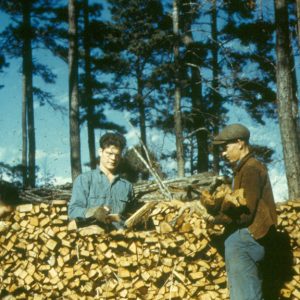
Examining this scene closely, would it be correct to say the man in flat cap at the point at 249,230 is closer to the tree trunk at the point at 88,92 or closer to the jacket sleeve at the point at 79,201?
the jacket sleeve at the point at 79,201

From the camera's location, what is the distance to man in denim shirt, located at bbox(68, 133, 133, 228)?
489cm

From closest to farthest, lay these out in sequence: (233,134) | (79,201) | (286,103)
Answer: (233,134), (79,201), (286,103)

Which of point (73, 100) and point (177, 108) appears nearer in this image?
point (73, 100)

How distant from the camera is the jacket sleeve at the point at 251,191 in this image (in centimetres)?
412

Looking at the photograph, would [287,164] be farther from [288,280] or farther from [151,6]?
[151,6]

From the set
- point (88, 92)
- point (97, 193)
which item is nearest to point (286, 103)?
point (97, 193)

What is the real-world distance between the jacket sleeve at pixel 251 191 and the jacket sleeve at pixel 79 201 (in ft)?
5.79

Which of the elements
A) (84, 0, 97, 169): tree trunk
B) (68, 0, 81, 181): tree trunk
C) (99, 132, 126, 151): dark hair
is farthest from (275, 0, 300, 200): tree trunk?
(84, 0, 97, 169): tree trunk

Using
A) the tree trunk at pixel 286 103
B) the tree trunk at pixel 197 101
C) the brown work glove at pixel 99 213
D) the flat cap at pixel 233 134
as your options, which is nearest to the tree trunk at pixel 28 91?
the tree trunk at pixel 197 101

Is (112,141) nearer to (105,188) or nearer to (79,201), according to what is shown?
(105,188)

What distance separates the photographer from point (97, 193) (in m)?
5.02

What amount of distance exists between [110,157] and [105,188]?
1.24 feet

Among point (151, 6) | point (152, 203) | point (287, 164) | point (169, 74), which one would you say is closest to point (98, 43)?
point (151, 6)

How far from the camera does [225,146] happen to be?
4543mm
